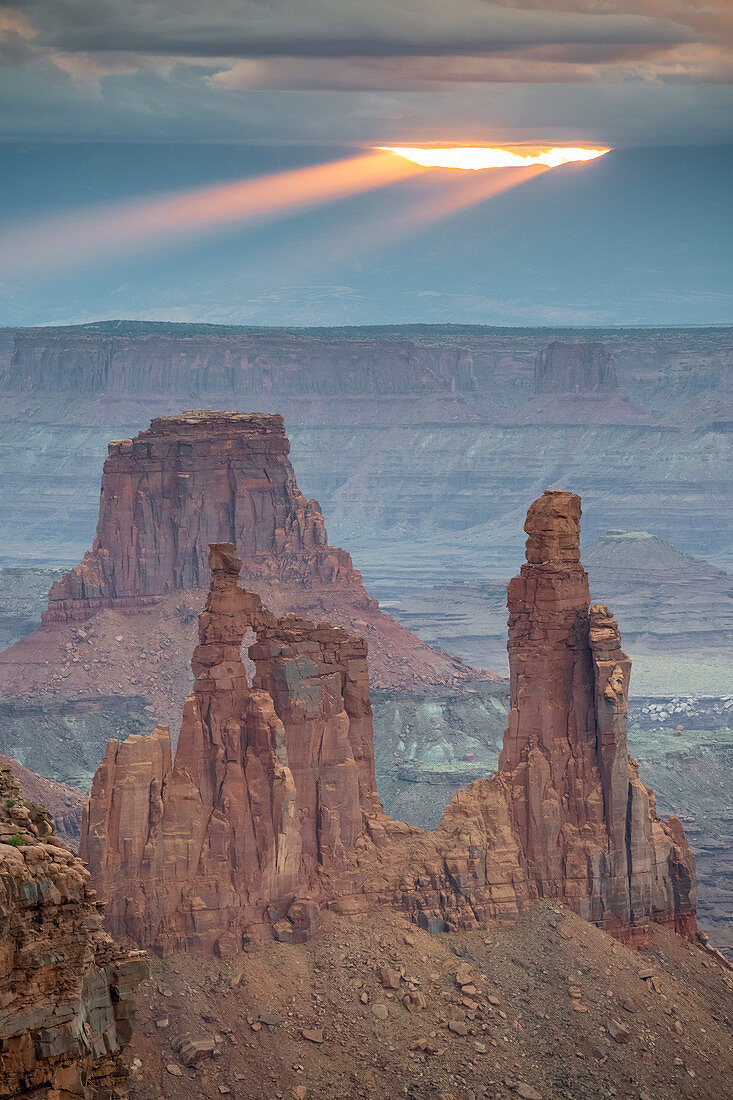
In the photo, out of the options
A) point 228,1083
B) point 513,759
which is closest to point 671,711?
point 513,759

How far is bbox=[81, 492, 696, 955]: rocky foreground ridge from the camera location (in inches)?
2393

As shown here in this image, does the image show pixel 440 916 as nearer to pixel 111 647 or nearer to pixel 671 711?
pixel 111 647

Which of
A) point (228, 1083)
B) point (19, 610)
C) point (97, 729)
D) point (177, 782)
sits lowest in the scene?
point (228, 1083)

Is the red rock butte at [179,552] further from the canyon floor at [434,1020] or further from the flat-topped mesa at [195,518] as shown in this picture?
the canyon floor at [434,1020]

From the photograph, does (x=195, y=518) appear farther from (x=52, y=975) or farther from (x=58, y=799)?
(x=52, y=975)

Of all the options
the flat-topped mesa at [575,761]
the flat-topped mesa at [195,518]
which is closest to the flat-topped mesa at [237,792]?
the flat-topped mesa at [575,761]

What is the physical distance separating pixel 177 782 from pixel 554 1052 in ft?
A: 37.9

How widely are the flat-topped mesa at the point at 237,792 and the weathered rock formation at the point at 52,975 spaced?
2858cm

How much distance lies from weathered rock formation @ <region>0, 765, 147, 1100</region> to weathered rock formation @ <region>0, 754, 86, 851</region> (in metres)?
64.3

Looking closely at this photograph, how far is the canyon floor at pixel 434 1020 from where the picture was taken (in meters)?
55.2

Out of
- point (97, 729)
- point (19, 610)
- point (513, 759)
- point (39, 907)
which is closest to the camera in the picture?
point (39, 907)

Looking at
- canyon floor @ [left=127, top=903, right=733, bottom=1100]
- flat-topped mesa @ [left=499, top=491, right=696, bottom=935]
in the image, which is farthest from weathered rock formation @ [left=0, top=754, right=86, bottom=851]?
canyon floor @ [left=127, top=903, right=733, bottom=1100]

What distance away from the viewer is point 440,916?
6309 centimetres

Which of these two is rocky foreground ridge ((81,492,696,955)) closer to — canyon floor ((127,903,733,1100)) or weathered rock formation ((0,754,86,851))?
canyon floor ((127,903,733,1100))
